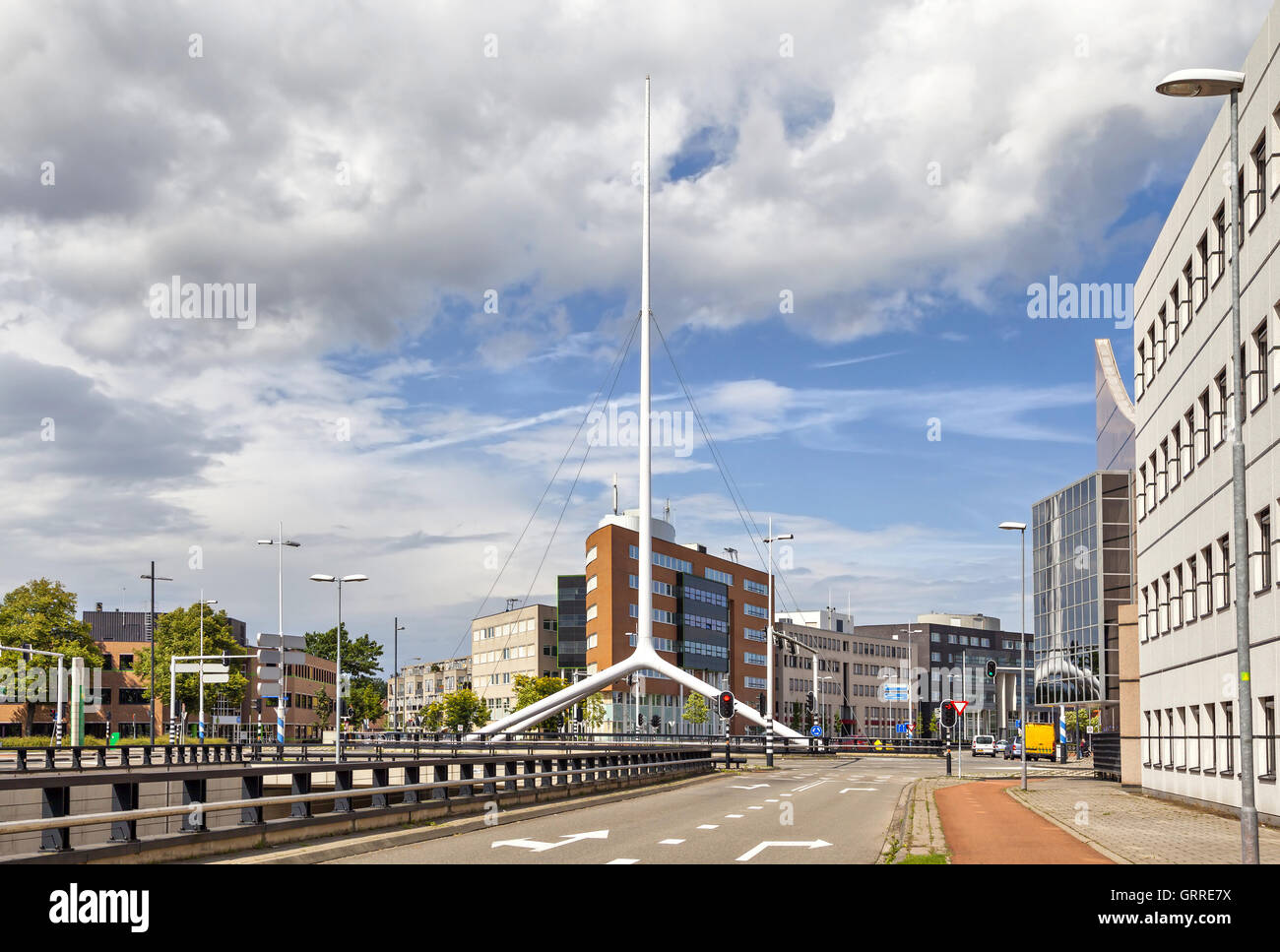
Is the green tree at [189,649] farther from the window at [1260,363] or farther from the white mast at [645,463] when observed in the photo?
the window at [1260,363]

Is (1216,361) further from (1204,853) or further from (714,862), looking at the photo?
(714,862)

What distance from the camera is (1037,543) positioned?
93875 mm

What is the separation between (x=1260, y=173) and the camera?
26312 millimetres

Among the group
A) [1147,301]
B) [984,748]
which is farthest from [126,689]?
[1147,301]

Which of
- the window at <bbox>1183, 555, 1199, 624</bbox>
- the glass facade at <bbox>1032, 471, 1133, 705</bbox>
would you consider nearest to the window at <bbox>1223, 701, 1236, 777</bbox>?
the window at <bbox>1183, 555, 1199, 624</bbox>

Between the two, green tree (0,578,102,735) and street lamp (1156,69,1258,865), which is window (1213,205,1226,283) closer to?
street lamp (1156,69,1258,865)

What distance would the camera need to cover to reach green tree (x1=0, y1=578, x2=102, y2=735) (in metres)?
84.0

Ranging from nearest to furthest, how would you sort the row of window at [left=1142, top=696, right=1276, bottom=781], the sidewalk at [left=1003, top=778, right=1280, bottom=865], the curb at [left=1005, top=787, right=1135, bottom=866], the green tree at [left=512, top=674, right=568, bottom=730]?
the curb at [left=1005, top=787, right=1135, bottom=866]
the sidewalk at [left=1003, top=778, right=1280, bottom=865]
the row of window at [left=1142, top=696, right=1276, bottom=781]
the green tree at [left=512, top=674, right=568, bottom=730]

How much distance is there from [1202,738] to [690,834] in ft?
54.6

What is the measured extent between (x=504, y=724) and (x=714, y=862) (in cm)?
7181

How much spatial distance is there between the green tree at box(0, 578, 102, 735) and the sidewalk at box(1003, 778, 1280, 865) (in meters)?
65.5

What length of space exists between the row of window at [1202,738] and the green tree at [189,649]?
2817 inches
